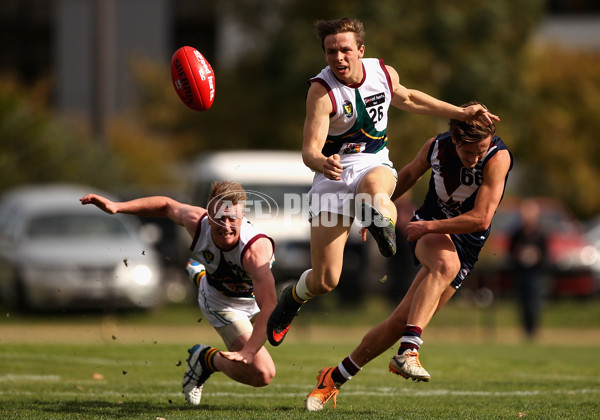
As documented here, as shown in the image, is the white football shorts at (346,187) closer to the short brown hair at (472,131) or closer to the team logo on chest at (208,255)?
the short brown hair at (472,131)

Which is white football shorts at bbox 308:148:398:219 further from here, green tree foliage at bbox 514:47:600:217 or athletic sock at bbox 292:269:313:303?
green tree foliage at bbox 514:47:600:217

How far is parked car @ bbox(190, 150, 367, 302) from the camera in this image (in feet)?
59.0

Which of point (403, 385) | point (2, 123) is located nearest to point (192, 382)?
point (403, 385)

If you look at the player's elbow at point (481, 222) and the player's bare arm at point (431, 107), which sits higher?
the player's bare arm at point (431, 107)

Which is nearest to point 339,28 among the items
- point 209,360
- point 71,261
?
point 209,360

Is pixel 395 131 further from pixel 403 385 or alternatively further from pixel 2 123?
pixel 403 385

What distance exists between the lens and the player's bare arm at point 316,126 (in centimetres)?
688

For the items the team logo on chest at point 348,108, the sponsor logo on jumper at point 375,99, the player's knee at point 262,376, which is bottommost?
the player's knee at point 262,376

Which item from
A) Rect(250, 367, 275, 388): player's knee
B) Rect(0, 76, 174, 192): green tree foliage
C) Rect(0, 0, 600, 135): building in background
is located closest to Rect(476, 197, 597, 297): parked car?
Rect(0, 76, 174, 192): green tree foliage

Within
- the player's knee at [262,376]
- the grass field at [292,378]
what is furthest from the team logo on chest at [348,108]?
the grass field at [292,378]

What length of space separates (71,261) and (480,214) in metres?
11.3

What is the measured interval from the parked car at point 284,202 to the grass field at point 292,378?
1595mm

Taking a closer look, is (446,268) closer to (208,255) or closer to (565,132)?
(208,255)

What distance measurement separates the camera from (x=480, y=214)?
7062 mm
